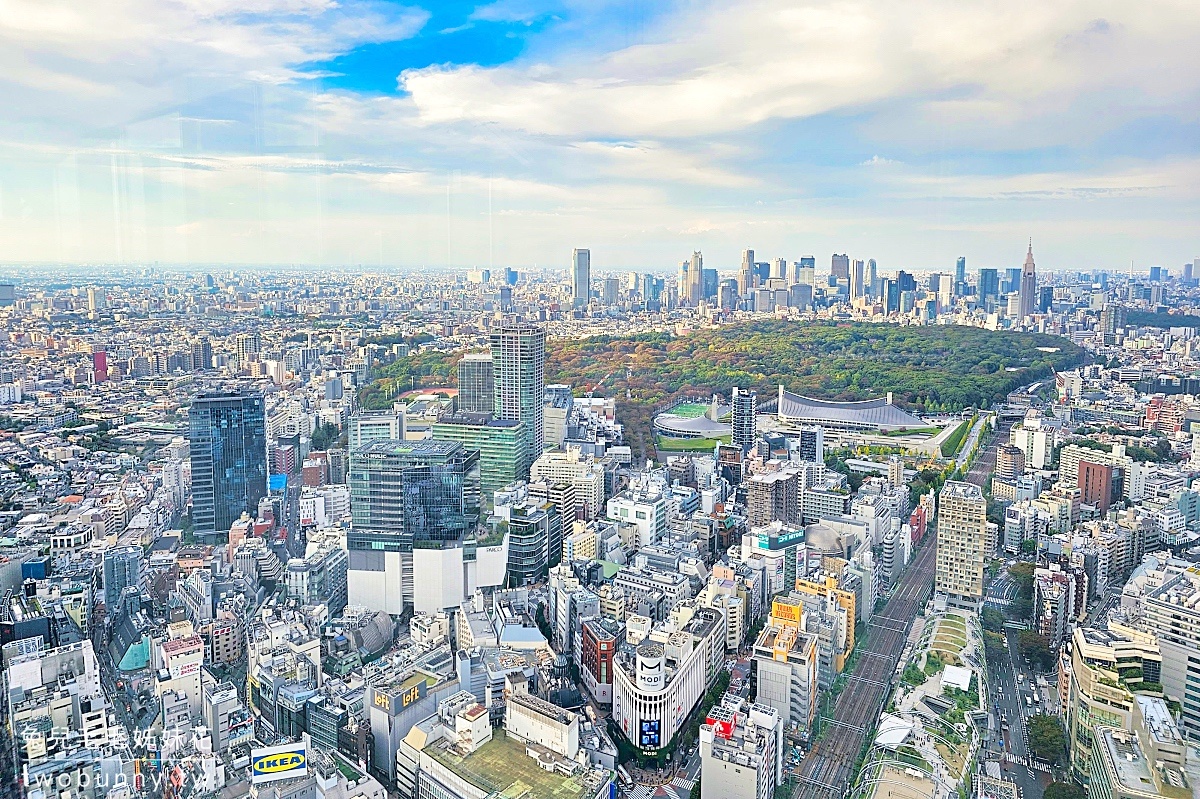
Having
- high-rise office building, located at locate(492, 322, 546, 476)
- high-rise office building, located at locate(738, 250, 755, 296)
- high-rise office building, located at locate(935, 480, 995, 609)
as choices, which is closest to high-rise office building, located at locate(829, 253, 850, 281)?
high-rise office building, located at locate(738, 250, 755, 296)

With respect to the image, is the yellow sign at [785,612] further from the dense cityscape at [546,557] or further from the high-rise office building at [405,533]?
the high-rise office building at [405,533]

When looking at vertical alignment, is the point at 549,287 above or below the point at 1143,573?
above

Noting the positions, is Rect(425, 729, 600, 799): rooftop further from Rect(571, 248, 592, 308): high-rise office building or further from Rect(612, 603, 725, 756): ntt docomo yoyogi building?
Rect(571, 248, 592, 308): high-rise office building

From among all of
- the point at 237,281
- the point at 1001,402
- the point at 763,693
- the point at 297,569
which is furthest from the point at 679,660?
the point at 1001,402

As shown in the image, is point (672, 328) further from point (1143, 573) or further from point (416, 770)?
point (416, 770)

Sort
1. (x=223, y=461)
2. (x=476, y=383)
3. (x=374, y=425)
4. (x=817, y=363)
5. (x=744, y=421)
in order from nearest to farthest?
(x=223, y=461) < (x=374, y=425) < (x=476, y=383) < (x=744, y=421) < (x=817, y=363)

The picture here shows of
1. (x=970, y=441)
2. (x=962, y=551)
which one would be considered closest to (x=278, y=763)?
(x=962, y=551)

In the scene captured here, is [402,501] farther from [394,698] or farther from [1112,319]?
[1112,319]
